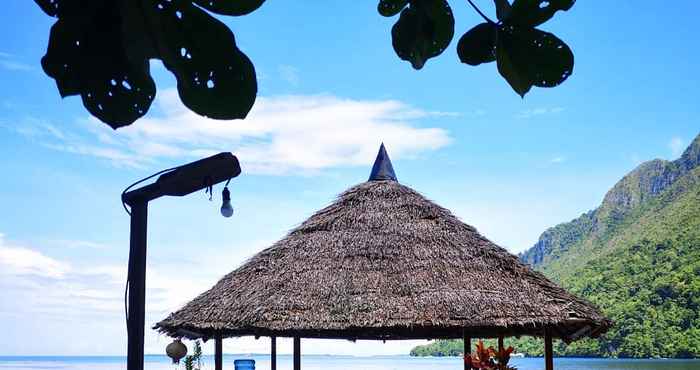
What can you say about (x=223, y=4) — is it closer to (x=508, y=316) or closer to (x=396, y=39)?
(x=396, y=39)

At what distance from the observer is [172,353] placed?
22.4 feet

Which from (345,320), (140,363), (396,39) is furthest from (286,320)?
(396,39)

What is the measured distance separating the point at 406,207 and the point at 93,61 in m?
8.08

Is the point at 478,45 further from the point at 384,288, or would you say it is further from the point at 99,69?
the point at 384,288

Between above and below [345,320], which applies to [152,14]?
above

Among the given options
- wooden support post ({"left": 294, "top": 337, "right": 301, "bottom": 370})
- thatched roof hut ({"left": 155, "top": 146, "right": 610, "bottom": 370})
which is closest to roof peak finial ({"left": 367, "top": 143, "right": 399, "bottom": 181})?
thatched roof hut ({"left": 155, "top": 146, "right": 610, "bottom": 370})

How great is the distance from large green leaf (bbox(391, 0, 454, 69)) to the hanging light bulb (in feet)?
11.7

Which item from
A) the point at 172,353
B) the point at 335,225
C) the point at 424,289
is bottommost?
the point at 172,353

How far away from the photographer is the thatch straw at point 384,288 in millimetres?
7164

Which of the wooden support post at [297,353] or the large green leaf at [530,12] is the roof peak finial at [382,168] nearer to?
the wooden support post at [297,353]

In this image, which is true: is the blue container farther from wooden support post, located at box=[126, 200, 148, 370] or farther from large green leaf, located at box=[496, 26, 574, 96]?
large green leaf, located at box=[496, 26, 574, 96]

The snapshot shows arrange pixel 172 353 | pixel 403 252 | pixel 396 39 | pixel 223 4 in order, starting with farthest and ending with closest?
pixel 403 252 → pixel 172 353 → pixel 396 39 → pixel 223 4

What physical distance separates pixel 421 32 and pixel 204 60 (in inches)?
11.8

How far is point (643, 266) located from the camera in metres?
49.4
